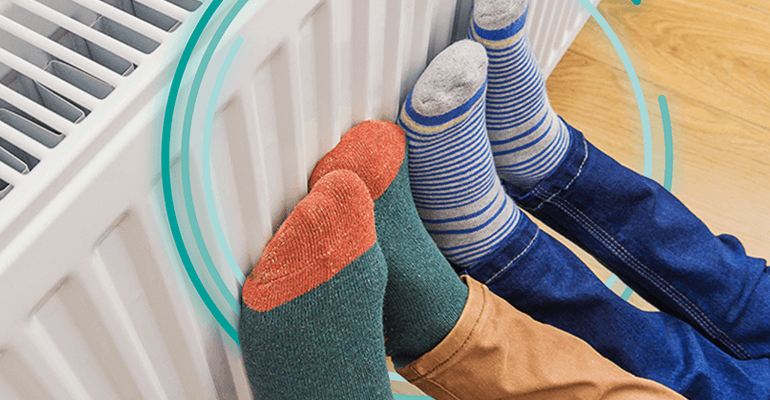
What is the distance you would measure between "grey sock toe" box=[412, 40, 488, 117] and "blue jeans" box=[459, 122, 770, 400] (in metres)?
0.18

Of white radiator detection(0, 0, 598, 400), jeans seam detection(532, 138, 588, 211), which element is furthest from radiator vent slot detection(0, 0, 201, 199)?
jeans seam detection(532, 138, 588, 211)

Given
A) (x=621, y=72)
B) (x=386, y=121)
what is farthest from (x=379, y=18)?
(x=621, y=72)

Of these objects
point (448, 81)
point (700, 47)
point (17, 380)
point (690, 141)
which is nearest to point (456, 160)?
point (448, 81)

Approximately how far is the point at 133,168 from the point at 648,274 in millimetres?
635

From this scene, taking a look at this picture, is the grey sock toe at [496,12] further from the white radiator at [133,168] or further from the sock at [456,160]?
the white radiator at [133,168]

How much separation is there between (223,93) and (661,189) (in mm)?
587

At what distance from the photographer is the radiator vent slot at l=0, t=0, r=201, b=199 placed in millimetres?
309

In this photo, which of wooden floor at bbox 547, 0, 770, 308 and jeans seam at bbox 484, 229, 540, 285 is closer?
jeans seam at bbox 484, 229, 540, 285

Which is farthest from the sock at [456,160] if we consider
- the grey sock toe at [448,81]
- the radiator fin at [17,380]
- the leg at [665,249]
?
the radiator fin at [17,380]

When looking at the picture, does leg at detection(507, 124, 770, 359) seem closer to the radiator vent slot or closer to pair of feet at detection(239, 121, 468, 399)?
pair of feet at detection(239, 121, 468, 399)

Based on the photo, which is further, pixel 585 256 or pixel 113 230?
pixel 585 256

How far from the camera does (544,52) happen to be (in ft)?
3.25

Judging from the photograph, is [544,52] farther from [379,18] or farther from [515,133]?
[379,18]

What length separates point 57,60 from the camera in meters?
0.36
